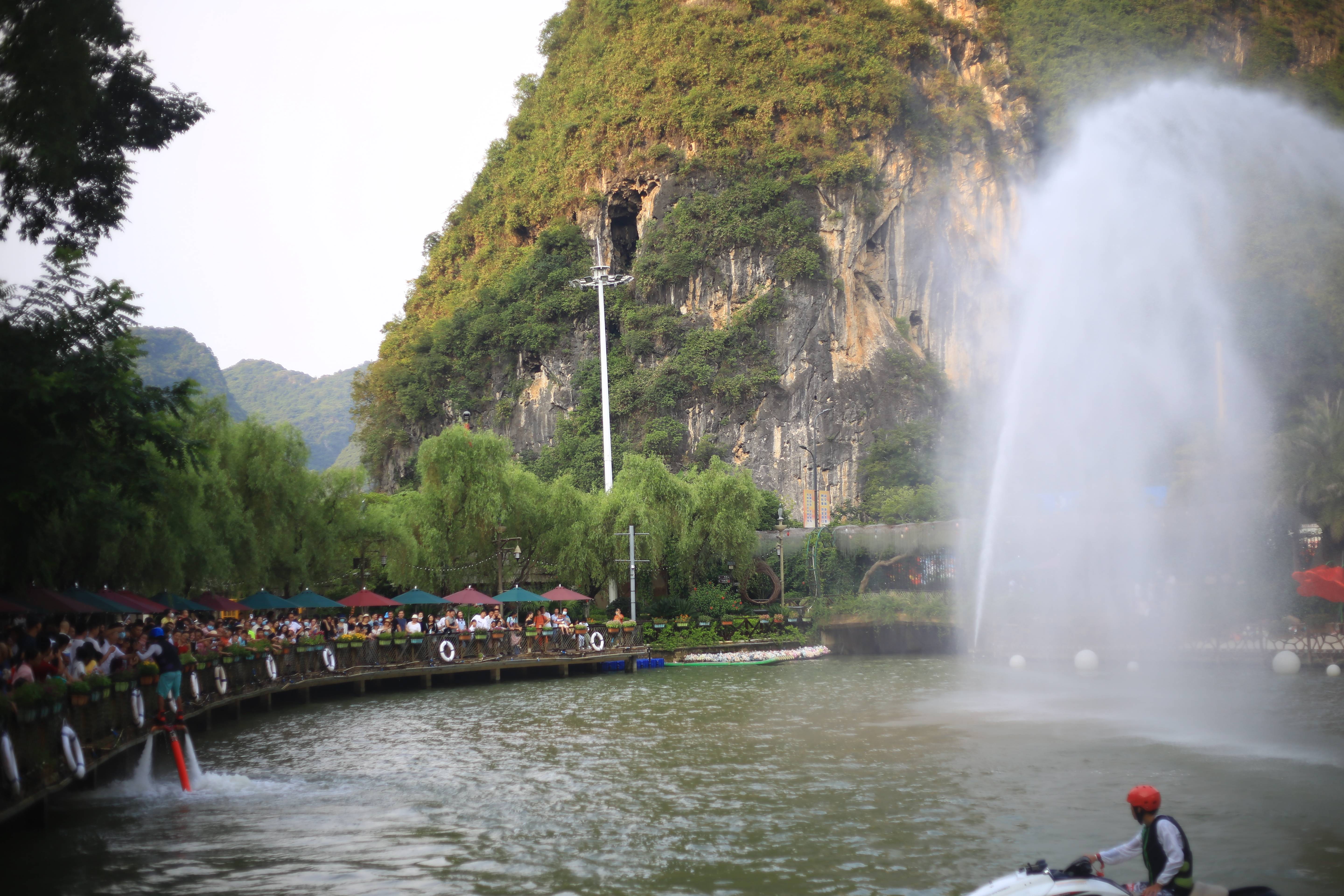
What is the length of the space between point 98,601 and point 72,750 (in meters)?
9.08

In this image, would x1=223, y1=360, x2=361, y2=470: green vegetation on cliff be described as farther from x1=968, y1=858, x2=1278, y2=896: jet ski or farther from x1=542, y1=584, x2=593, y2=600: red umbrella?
x1=968, y1=858, x2=1278, y2=896: jet ski

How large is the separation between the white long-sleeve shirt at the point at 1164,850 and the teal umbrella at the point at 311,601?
91.0 feet

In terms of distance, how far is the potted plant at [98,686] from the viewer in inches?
624

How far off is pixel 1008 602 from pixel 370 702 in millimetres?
24689


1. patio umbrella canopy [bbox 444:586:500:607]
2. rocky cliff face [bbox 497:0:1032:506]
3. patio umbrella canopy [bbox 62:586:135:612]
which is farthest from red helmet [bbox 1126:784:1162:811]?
rocky cliff face [bbox 497:0:1032:506]

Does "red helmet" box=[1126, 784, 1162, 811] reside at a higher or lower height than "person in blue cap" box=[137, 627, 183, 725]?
lower

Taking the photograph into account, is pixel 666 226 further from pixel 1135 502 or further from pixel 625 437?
pixel 1135 502

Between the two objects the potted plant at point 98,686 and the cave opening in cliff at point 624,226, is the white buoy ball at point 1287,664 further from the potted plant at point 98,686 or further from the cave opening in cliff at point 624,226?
the cave opening in cliff at point 624,226

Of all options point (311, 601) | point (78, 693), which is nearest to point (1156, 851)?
point (78, 693)

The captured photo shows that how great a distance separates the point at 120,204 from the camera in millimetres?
21172

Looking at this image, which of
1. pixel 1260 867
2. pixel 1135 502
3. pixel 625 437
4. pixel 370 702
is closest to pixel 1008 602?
pixel 1135 502

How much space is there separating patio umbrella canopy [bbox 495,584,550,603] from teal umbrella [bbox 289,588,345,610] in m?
6.06

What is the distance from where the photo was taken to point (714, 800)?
53.5ft

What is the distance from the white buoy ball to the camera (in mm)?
31500
